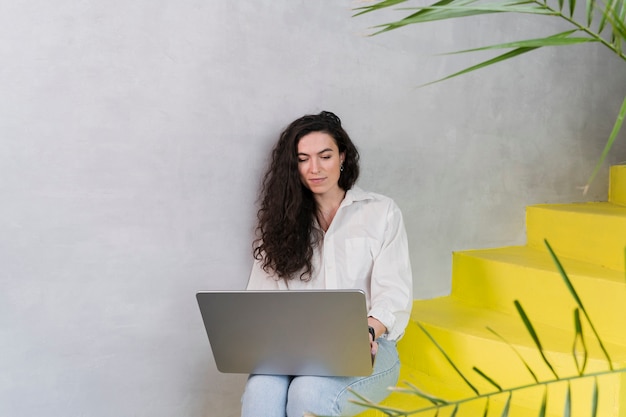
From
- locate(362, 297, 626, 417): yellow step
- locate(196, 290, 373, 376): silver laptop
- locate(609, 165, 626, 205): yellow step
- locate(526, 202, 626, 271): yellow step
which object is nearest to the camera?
locate(196, 290, 373, 376): silver laptop

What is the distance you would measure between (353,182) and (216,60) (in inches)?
23.6

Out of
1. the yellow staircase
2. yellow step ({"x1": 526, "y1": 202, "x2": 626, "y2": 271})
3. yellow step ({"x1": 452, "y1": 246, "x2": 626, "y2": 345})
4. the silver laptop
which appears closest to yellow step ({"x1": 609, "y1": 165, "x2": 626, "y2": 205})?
yellow step ({"x1": 526, "y1": 202, "x2": 626, "y2": 271})

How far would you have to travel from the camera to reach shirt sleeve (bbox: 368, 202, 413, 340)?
209 cm

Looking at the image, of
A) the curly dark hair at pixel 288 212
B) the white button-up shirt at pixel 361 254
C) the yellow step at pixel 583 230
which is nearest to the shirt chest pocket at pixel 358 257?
the white button-up shirt at pixel 361 254

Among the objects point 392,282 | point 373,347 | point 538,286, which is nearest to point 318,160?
point 392,282

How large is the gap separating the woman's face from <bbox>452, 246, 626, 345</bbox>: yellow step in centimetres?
76

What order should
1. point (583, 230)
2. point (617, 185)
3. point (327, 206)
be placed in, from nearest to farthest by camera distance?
point (327, 206) < point (583, 230) < point (617, 185)

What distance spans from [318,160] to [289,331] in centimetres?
67

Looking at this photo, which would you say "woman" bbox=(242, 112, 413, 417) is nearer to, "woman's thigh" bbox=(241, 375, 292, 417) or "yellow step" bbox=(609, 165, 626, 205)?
"woman's thigh" bbox=(241, 375, 292, 417)

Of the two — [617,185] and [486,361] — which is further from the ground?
[617,185]

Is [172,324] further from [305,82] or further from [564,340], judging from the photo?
[564,340]

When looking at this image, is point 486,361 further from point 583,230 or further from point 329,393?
point 583,230

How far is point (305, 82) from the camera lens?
2.34 meters

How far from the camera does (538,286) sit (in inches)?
94.5
